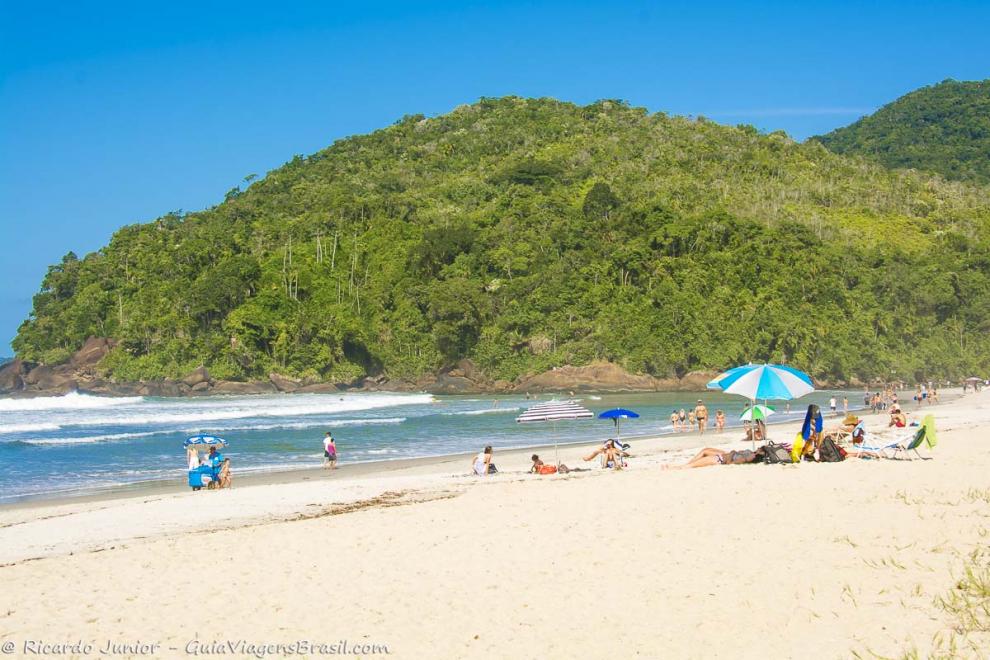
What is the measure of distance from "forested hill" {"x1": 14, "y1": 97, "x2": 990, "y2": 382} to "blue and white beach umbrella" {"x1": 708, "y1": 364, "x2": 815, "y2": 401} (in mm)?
51473

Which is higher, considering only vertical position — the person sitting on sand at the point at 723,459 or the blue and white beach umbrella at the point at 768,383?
the blue and white beach umbrella at the point at 768,383

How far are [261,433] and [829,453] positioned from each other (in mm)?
23743

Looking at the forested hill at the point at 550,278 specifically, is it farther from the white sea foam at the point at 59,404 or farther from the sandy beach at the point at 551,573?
the sandy beach at the point at 551,573

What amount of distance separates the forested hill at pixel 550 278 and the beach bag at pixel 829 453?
53.2 metres

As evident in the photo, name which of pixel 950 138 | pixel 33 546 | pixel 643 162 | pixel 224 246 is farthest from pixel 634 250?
pixel 950 138

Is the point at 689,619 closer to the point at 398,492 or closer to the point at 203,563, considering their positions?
the point at 203,563

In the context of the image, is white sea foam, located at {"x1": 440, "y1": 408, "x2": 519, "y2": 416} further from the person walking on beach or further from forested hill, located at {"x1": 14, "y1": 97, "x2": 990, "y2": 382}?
forested hill, located at {"x1": 14, "y1": 97, "x2": 990, "y2": 382}

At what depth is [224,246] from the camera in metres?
93.1

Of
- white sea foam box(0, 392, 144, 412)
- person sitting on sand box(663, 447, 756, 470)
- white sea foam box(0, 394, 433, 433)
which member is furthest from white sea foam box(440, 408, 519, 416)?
person sitting on sand box(663, 447, 756, 470)

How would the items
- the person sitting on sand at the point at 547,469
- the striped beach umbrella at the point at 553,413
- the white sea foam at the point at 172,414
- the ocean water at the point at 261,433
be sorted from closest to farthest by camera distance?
1. the person sitting on sand at the point at 547,469
2. the striped beach umbrella at the point at 553,413
3. the ocean water at the point at 261,433
4. the white sea foam at the point at 172,414

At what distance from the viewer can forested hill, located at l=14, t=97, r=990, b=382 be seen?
72.1 metres

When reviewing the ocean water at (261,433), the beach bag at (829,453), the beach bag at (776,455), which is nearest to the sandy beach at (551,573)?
the beach bag at (829,453)

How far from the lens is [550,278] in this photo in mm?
76500

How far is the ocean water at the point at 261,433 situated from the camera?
74.2ft
